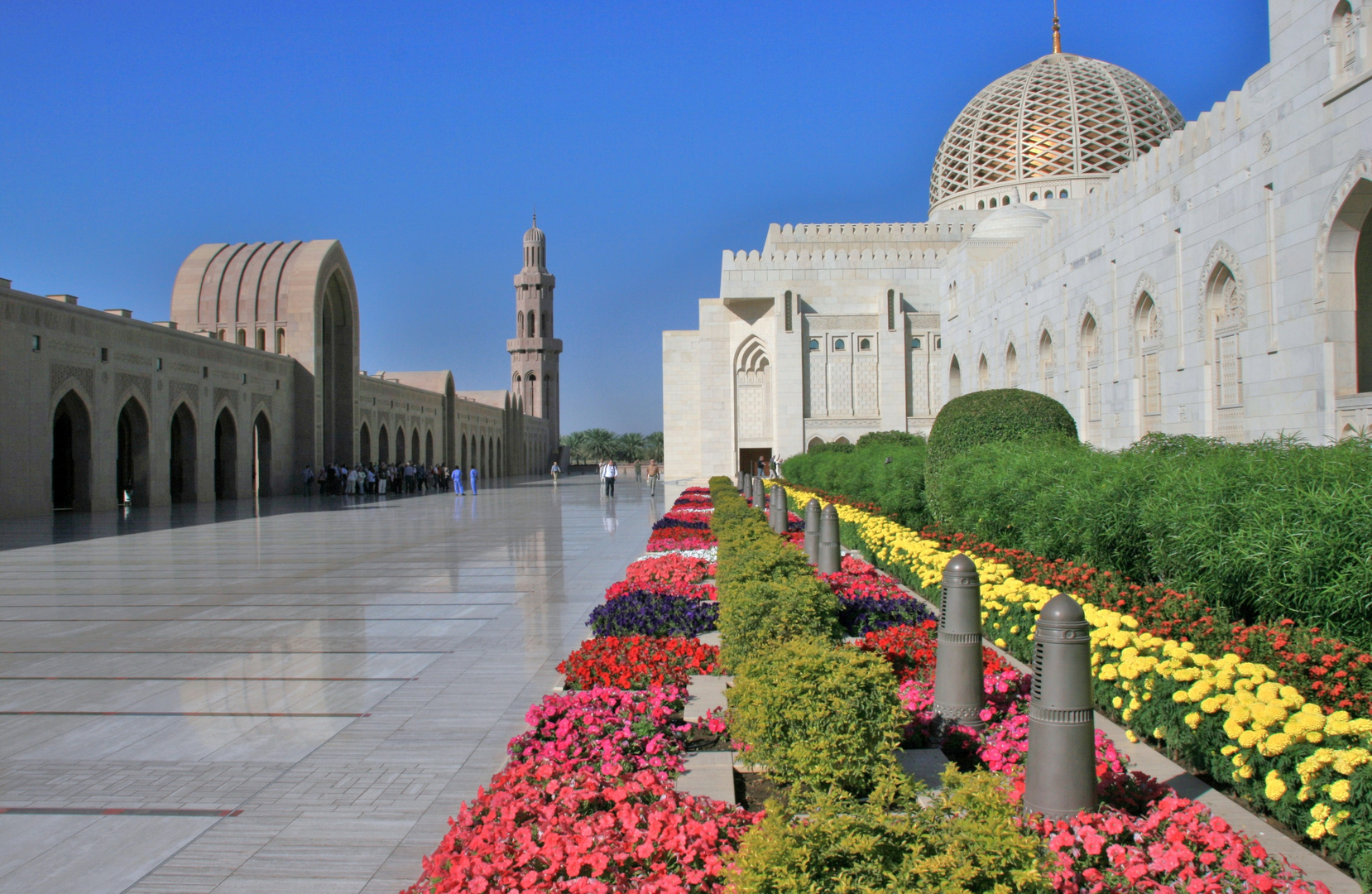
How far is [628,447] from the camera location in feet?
267

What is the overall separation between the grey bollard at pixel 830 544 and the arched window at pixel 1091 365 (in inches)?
502

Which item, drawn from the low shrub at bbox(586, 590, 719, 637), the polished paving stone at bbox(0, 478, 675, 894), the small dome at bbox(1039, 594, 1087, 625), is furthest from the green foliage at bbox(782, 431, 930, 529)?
the small dome at bbox(1039, 594, 1087, 625)

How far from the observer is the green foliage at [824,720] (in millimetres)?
2869

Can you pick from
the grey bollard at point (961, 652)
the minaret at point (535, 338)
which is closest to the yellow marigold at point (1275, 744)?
the grey bollard at point (961, 652)

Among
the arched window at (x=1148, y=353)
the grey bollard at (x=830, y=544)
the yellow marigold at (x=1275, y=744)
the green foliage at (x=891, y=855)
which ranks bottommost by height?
the yellow marigold at (x=1275, y=744)

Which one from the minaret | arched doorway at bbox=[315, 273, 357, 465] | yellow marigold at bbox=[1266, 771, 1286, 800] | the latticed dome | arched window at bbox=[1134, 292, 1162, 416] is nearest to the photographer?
yellow marigold at bbox=[1266, 771, 1286, 800]

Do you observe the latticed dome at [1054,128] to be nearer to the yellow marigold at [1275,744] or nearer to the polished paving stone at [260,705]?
the polished paving stone at [260,705]

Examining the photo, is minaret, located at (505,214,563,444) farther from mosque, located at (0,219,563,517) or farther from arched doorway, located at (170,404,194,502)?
arched doorway, located at (170,404,194,502)

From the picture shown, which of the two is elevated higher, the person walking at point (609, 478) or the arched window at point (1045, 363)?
the arched window at point (1045, 363)

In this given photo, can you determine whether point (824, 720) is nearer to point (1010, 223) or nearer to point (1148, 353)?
point (1148, 353)

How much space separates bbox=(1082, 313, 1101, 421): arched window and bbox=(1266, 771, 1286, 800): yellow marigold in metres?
16.4

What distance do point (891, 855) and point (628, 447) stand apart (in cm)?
7964

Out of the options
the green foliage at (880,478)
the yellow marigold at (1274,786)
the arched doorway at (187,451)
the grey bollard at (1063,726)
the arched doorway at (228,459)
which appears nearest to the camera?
the grey bollard at (1063,726)

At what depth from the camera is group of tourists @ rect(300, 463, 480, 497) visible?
28.9 meters
